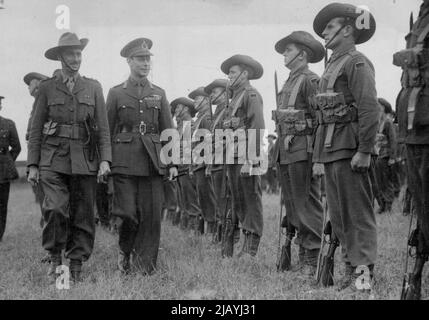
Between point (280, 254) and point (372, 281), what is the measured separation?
1.38 meters

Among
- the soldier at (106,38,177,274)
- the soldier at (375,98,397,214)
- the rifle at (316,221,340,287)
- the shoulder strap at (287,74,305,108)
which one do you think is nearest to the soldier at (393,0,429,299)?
the rifle at (316,221,340,287)

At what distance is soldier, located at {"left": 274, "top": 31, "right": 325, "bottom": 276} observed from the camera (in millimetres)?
5996

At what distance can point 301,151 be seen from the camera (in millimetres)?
6020

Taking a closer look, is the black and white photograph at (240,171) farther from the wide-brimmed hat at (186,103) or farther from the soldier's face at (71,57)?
the wide-brimmed hat at (186,103)

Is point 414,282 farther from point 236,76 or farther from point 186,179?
point 186,179

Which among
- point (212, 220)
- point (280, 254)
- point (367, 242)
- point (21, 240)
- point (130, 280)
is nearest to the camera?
point (367, 242)

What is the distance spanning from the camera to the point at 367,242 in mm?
4863

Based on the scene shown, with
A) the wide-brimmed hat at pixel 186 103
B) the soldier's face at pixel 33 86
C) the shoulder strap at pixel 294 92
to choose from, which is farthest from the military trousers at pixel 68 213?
the wide-brimmed hat at pixel 186 103

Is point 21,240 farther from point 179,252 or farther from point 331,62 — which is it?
point 331,62

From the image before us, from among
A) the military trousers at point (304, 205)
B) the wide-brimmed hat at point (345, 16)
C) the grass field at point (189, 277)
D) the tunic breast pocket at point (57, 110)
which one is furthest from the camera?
the military trousers at point (304, 205)

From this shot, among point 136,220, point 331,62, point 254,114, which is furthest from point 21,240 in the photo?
point 331,62

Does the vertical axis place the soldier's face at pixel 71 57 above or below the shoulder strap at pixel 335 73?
above

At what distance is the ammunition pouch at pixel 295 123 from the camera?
607 centimetres

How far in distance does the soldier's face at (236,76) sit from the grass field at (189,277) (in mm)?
2198
